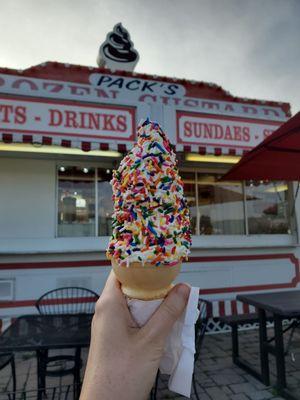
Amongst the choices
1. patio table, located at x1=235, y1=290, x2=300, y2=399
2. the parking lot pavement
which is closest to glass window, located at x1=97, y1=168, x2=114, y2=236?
the parking lot pavement

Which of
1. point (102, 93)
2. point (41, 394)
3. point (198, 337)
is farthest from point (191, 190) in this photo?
point (41, 394)

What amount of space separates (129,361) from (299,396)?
3.25 meters

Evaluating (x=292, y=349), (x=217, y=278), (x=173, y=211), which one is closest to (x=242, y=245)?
(x=217, y=278)

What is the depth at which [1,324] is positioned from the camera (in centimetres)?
488

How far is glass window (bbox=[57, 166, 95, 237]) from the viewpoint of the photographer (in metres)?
5.53

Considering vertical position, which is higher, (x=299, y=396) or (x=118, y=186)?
(x=118, y=186)

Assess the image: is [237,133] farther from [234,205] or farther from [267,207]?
[267,207]

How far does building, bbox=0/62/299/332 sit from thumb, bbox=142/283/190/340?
355 centimetres

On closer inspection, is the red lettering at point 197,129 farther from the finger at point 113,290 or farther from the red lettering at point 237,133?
the finger at point 113,290

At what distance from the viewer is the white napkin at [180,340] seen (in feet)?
3.90

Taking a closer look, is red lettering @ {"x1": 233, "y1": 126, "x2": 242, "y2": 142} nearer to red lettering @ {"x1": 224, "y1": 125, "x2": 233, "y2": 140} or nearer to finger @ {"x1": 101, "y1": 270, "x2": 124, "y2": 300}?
red lettering @ {"x1": 224, "y1": 125, "x2": 233, "y2": 140}

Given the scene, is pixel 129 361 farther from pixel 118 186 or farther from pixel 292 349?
pixel 292 349

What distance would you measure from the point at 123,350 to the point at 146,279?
0.27m

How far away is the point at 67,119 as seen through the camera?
4.46 m
